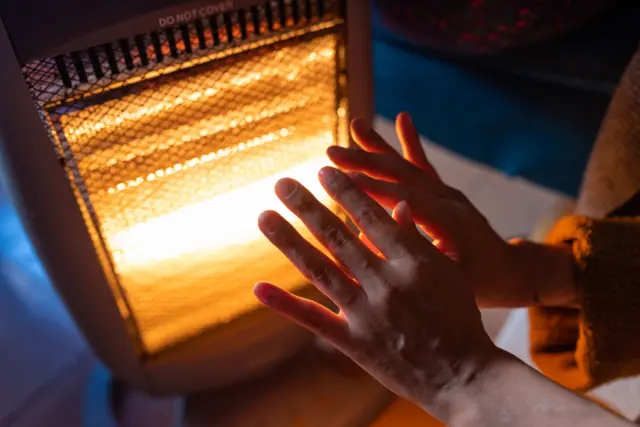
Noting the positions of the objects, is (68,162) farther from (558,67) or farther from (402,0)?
(558,67)

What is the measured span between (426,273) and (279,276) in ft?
0.58

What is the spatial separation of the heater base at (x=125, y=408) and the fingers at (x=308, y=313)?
9.4 inches

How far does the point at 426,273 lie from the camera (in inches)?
15.7

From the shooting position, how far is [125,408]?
0.60 m

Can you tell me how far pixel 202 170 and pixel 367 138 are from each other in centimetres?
15


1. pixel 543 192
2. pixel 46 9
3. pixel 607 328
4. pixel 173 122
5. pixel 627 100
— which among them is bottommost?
pixel 543 192

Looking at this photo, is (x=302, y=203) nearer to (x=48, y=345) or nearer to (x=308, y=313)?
(x=308, y=313)

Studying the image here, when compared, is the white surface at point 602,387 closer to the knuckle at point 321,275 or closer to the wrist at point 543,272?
the wrist at point 543,272

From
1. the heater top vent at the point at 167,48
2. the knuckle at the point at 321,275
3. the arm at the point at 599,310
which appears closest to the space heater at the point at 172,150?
the heater top vent at the point at 167,48

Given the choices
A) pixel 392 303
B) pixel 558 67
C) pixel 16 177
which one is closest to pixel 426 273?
pixel 392 303

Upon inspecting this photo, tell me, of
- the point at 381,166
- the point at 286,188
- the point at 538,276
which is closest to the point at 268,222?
the point at 286,188

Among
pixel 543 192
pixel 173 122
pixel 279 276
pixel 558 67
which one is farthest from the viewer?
pixel 543 192

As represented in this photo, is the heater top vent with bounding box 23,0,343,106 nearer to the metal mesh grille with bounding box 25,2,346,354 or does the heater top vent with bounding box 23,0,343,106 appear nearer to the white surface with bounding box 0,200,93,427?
the metal mesh grille with bounding box 25,2,346,354

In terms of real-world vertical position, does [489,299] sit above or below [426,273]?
below
